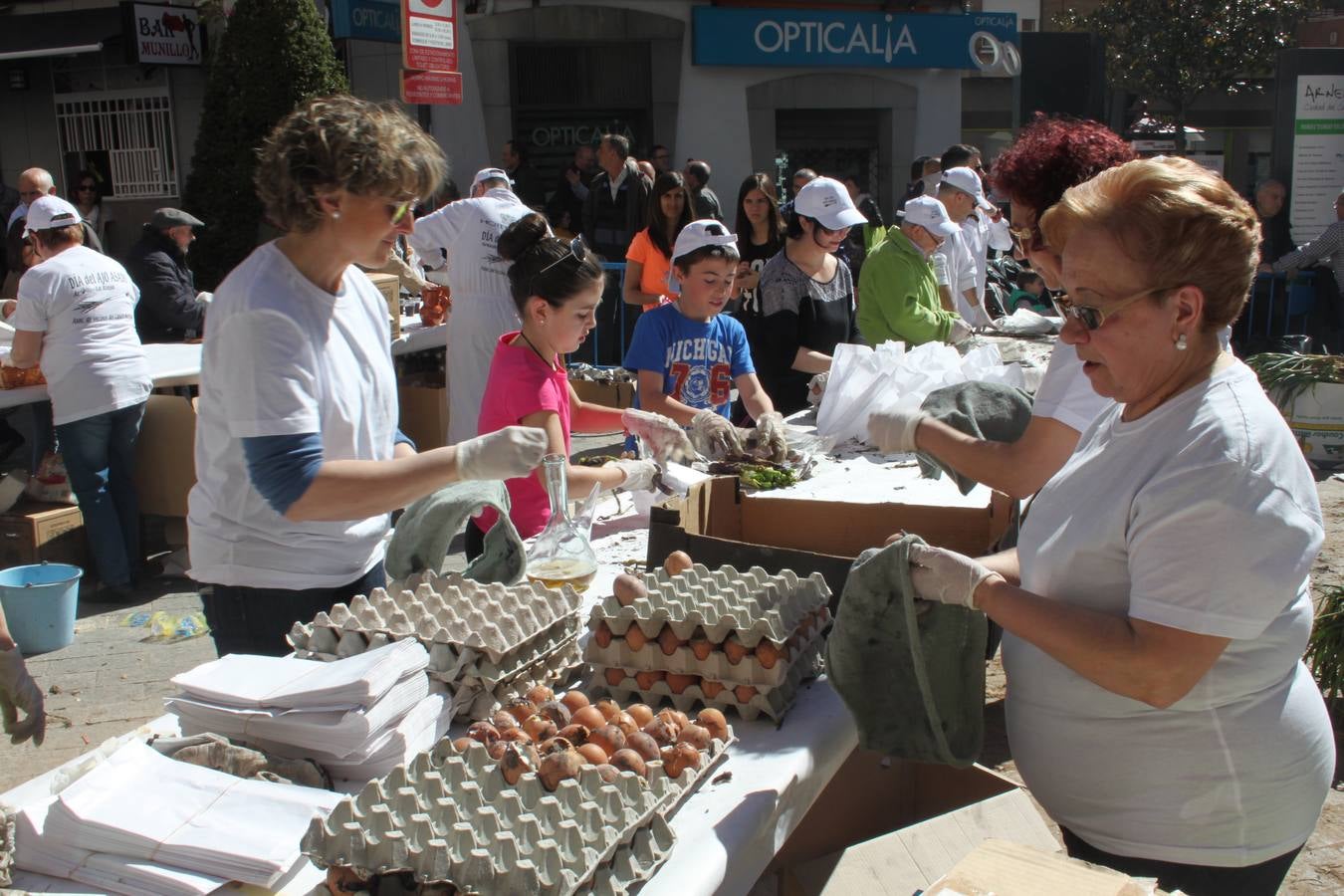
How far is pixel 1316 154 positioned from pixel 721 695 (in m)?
12.0

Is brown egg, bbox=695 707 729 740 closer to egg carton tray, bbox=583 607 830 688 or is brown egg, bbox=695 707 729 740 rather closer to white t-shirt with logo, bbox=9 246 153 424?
egg carton tray, bbox=583 607 830 688

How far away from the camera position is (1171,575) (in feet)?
5.44

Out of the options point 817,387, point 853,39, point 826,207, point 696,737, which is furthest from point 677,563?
point 853,39

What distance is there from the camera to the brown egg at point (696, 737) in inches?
73.8

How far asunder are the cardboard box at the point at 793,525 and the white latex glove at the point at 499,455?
463 mm

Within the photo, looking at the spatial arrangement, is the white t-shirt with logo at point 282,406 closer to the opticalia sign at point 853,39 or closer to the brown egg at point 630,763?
the brown egg at point 630,763

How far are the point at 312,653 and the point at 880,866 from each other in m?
1.06

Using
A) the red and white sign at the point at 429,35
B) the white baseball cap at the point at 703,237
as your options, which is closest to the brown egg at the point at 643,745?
the white baseball cap at the point at 703,237

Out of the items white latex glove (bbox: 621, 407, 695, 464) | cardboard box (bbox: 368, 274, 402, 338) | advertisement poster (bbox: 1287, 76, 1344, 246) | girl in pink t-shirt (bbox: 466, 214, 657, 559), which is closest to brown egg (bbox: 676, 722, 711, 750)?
girl in pink t-shirt (bbox: 466, 214, 657, 559)

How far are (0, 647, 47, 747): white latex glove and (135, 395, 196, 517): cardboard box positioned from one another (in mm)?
3791

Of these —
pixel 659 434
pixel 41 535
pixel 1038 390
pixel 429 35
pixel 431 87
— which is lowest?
pixel 41 535

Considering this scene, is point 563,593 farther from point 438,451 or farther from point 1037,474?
point 1037,474

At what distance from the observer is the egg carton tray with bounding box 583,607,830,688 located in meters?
2.07

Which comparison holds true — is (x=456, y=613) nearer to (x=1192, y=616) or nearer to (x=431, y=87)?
(x=1192, y=616)
